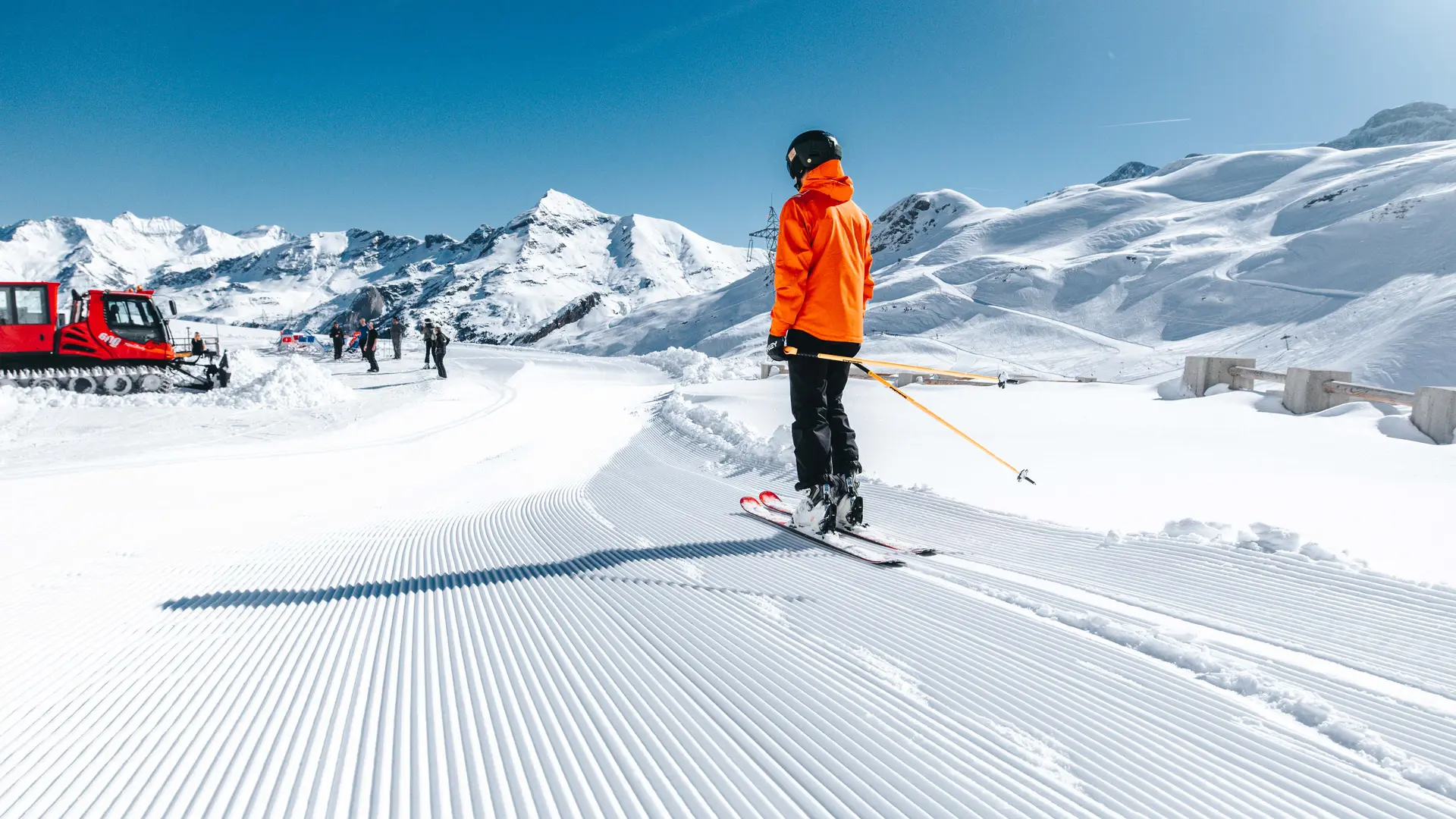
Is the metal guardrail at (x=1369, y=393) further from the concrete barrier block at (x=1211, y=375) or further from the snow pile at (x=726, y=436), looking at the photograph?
the snow pile at (x=726, y=436)

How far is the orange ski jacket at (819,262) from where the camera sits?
3.81m

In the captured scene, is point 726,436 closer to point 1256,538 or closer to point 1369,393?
point 1256,538

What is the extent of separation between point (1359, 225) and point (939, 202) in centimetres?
7171

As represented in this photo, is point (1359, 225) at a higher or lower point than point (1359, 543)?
higher

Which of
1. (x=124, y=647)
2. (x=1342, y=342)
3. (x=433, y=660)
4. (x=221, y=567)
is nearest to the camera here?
(x=433, y=660)

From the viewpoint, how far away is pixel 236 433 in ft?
32.0

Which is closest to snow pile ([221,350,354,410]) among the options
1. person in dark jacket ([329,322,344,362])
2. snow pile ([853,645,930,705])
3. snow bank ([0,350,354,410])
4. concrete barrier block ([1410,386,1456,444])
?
snow bank ([0,350,354,410])

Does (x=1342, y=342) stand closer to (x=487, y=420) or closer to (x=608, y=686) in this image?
(x=487, y=420)

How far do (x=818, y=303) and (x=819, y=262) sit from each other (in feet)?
0.76

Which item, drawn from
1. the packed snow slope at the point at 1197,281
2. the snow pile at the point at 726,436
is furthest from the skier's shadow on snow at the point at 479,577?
the packed snow slope at the point at 1197,281

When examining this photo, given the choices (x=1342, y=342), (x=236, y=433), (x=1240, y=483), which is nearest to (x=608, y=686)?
(x=1240, y=483)

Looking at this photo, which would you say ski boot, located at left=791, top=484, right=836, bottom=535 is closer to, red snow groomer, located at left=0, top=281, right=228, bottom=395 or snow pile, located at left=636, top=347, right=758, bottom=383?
snow pile, located at left=636, top=347, right=758, bottom=383

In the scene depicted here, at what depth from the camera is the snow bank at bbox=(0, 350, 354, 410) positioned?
11.5 metres

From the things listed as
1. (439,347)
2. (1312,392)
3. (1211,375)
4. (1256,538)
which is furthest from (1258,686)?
(439,347)
